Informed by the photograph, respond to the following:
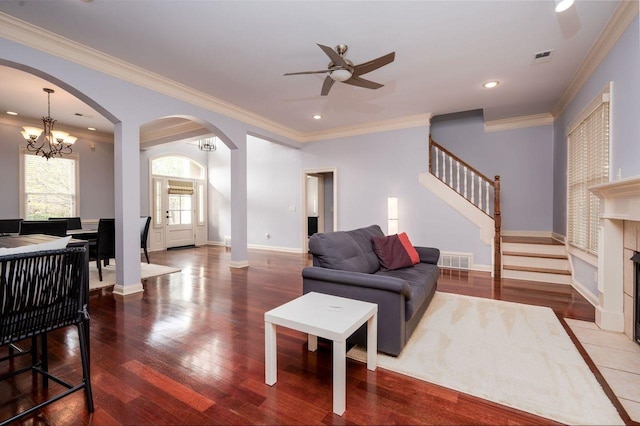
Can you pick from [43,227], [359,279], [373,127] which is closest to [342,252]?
[359,279]

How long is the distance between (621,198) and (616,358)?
53.6 inches

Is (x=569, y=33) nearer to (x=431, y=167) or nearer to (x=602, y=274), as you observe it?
(x=602, y=274)

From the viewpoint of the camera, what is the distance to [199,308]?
337 cm

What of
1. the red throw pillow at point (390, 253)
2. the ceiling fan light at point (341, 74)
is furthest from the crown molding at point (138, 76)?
the red throw pillow at point (390, 253)

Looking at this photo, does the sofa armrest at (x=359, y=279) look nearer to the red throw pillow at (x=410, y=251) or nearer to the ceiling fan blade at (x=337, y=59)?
the red throw pillow at (x=410, y=251)

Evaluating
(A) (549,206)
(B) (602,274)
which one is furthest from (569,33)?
(A) (549,206)

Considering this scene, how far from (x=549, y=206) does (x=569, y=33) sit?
12.6 feet

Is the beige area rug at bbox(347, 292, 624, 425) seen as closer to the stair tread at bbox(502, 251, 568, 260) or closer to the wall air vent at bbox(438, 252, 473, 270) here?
the stair tread at bbox(502, 251, 568, 260)

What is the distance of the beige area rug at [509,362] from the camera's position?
171 centimetres

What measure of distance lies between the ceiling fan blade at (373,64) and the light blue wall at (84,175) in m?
7.04

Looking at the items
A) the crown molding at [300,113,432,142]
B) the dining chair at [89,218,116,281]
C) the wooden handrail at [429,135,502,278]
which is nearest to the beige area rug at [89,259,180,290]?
the dining chair at [89,218,116,281]

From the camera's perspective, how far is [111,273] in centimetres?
508

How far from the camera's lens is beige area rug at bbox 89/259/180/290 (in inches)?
173

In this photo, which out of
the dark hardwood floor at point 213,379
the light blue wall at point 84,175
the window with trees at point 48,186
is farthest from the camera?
the window with trees at point 48,186
